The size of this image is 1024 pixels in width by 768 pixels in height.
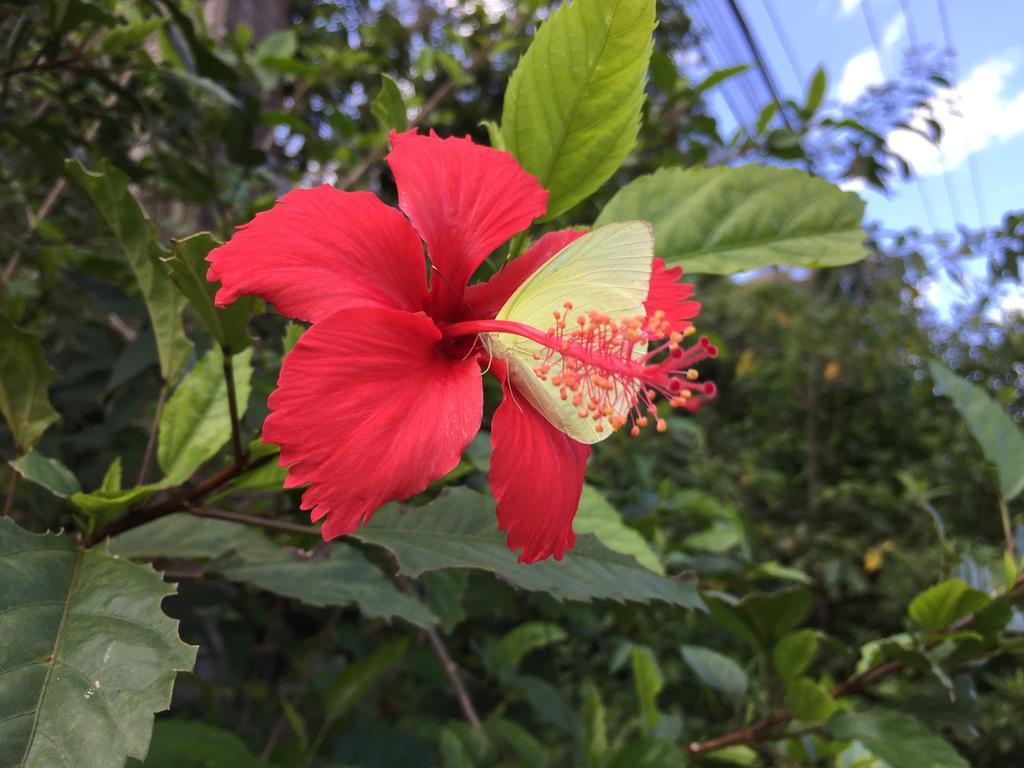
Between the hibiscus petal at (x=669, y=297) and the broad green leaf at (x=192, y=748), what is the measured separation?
2.72ft

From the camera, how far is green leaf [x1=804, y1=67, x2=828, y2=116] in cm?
168

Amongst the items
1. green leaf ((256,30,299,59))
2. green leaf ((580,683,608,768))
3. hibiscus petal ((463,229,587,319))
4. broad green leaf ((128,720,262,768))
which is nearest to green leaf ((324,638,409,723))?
broad green leaf ((128,720,262,768))

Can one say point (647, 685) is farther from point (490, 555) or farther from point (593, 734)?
point (490, 555)

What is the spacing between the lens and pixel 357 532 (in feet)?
2.45

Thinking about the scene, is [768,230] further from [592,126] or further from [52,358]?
[52,358]

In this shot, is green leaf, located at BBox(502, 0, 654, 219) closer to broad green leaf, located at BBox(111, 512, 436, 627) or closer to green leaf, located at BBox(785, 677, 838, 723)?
broad green leaf, located at BBox(111, 512, 436, 627)

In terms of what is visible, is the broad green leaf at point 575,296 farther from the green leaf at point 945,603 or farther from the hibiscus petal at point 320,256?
the green leaf at point 945,603

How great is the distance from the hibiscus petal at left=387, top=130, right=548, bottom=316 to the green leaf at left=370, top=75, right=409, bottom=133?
6.2 inches

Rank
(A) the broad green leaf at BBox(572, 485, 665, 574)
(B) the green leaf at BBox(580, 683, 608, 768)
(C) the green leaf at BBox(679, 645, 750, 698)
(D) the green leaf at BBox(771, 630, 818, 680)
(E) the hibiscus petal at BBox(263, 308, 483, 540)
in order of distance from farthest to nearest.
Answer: (C) the green leaf at BBox(679, 645, 750, 698), (B) the green leaf at BBox(580, 683, 608, 768), (D) the green leaf at BBox(771, 630, 818, 680), (A) the broad green leaf at BBox(572, 485, 665, 574), (E) the hibiscus petal at BBox(263, 308, 483, 540)

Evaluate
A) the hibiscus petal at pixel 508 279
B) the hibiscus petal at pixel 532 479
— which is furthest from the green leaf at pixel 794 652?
the hibiscus petal at pixel 508 279

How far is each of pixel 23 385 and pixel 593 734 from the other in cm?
103

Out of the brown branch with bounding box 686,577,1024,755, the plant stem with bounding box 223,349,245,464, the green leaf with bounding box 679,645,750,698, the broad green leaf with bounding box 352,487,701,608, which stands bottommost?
the green leaf with bounding box 679,645,750,698

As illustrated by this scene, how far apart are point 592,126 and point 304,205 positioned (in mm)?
290

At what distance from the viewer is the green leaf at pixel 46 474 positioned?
26.5 inches
